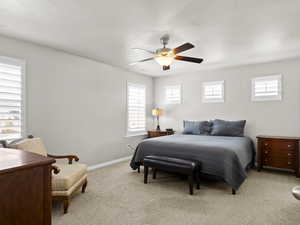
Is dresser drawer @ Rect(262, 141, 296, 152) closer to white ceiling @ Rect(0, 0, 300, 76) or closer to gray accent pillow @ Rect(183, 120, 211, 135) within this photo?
gray accent pillow @ Rect(183, 120, 211, 135)

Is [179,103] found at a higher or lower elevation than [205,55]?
lower

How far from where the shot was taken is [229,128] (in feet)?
14.8

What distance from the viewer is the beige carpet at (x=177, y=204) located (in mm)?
2266

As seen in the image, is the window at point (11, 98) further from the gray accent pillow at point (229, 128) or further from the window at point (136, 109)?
the gray accent pillow at point (229, 128)

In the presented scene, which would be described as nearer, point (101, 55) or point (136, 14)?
point (136, 14)

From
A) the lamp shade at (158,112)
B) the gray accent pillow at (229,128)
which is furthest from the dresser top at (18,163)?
the lamp shade at (158,112)

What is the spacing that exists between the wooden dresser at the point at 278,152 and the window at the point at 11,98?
4.90 metres

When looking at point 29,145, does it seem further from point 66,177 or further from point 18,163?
point 18,163

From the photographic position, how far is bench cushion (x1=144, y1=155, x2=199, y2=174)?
3016mm

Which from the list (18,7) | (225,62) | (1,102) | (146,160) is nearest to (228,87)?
(225,62)

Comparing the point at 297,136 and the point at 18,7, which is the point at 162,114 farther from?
the point at 18,7

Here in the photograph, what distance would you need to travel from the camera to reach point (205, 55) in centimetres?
399

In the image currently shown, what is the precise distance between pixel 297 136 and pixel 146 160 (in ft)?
11.5

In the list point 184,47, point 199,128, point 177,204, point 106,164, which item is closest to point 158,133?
point 199,128
